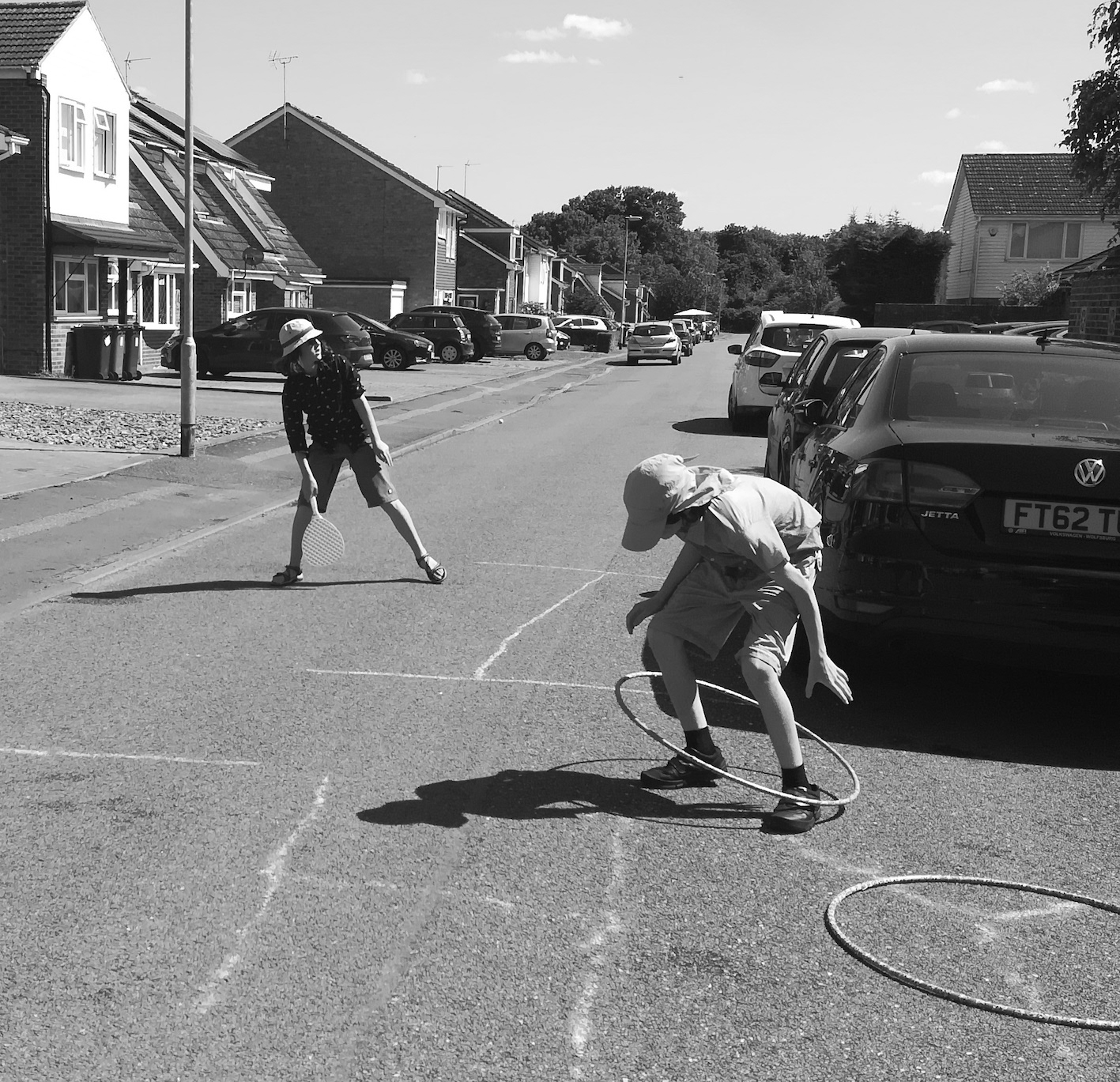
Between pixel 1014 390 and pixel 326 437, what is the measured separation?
434 cm

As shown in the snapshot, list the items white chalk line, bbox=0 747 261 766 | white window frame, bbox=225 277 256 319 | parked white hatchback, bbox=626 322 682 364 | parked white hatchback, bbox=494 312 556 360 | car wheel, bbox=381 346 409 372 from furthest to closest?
parked white hatchback, bbox=494 312 556 360 → parked white hatchback, bbox=626 322 682 364 → white window frame, bbox=225 277 256 319 → car wheel, bbox=381 346 409 372 → white chalk line, bbox=0 747 261 766

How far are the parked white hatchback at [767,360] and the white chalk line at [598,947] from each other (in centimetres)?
1620

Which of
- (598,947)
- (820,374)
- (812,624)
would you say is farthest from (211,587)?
(820,374)

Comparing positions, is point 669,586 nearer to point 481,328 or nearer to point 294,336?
point 294,336

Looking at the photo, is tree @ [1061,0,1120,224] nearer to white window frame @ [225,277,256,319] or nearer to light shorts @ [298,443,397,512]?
light shorts @ [298,443,397,512]

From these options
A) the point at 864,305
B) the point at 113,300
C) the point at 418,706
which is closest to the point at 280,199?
the point at 864,305

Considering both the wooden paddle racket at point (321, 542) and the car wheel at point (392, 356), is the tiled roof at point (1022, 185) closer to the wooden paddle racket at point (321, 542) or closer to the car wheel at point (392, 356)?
the car wheel at point (392, 356)

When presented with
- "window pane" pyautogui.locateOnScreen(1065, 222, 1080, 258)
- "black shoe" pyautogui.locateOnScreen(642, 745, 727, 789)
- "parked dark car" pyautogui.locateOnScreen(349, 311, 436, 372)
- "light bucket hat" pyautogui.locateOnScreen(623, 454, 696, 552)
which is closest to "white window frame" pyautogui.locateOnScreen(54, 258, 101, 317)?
"parked dark car" pyautogui.locateOnScreen(349, 311, 436, 372)

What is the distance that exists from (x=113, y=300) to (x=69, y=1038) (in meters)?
30.3

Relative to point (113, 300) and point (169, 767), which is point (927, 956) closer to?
point (169, 767)

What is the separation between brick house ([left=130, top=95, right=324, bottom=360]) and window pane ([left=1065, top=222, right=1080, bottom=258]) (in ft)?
95.2

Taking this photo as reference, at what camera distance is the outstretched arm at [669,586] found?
196 inches

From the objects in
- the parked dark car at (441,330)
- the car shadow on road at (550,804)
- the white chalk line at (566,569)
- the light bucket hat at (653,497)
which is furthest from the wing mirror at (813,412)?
the parked dark car at (441,330)

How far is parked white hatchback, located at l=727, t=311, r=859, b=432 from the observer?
20781 millimetres
